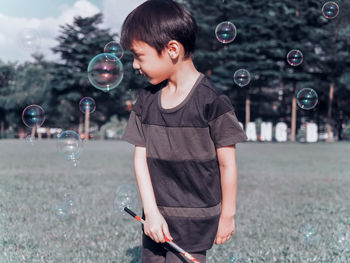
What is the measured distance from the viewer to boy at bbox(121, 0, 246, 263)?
2004 mm

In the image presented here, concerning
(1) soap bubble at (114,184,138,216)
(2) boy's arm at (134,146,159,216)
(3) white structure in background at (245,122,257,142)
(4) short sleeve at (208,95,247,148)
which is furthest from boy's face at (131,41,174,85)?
(3) white structure in background at (245,122,257,142)

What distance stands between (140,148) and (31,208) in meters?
3.60

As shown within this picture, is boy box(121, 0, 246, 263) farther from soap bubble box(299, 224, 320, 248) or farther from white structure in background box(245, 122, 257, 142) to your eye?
white structure in background box(245, 122, 257, 142)

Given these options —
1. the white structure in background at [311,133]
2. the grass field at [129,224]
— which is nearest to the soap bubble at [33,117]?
the grass field at [129,224]

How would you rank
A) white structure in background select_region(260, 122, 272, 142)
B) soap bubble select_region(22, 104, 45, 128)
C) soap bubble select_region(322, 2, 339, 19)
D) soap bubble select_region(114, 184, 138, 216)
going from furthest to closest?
white structure in background select_region(260, 122, 272, 142)
soap bubble select_region(22, 104, 45, 128)
soap bubble select_region(322, 2, 339, 19)
soap bubble select_region(114, 184, 138, 216)

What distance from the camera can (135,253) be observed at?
3.62 m

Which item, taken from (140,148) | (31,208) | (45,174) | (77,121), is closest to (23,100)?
(77,121)

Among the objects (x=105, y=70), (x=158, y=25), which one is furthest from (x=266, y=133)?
(x=158, y=25)

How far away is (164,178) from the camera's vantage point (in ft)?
6.98

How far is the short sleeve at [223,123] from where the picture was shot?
6.63 feet

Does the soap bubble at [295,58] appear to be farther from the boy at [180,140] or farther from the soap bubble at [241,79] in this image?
the boy at [180,140]

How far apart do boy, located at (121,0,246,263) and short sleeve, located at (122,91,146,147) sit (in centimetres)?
4

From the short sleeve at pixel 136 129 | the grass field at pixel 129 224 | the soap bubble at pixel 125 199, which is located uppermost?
the short sleeve at pixel 136 129

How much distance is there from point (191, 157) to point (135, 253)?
183 cm
